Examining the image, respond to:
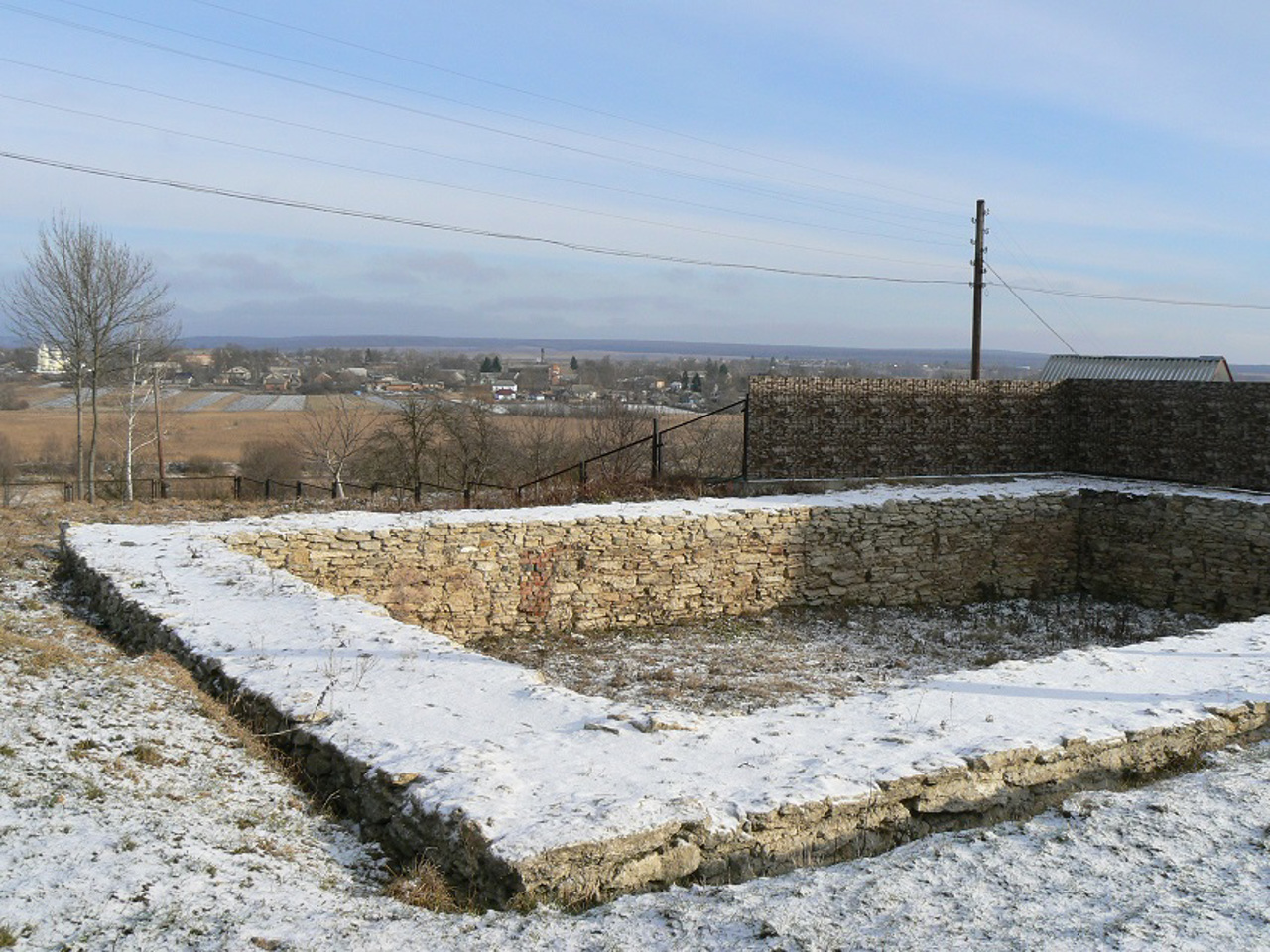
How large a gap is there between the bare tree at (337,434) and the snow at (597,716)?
1773cm

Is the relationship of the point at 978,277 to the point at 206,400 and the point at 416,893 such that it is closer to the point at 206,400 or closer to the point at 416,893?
the point at 416,893

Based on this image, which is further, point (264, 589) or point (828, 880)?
point (264, 589)

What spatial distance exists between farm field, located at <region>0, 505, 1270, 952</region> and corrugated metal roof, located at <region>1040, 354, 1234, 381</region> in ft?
62.4

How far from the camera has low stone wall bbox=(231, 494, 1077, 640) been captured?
11.0 m

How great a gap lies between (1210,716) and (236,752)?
5.88 meters

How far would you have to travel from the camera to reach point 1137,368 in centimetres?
2434

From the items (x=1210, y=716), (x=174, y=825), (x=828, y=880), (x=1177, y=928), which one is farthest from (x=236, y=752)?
(x=1210, y=716)

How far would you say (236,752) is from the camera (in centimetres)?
568

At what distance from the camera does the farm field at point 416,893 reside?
3816mm

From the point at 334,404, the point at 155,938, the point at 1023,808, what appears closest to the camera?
the point at 155,938

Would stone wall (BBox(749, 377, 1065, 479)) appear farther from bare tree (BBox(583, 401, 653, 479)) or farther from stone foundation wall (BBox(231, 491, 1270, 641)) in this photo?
bare tree (BBox(583, 401, 653, 479))

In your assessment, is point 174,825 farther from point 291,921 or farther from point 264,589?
point 264,589

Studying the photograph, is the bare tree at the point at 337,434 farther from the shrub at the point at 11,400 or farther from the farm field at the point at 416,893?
the shrub at the point at 11,400

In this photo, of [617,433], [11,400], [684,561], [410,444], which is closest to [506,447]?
[410,444]
